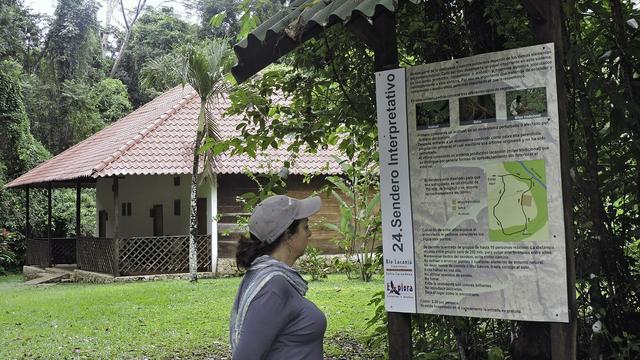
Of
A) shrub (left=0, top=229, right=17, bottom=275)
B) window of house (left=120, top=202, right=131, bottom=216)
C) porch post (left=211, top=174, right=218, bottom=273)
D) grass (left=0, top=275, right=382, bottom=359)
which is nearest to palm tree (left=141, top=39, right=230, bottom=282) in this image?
porch post (left=211, top=174, right=218, bottom=273)

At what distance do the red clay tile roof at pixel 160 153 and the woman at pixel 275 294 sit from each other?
550 inches

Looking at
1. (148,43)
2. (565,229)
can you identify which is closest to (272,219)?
(565,229)

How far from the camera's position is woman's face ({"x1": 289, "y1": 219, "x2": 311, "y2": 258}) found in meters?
3.00

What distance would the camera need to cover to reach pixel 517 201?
3.52 m

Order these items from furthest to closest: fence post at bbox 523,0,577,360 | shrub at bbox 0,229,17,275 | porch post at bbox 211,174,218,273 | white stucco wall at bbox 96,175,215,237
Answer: shrub at bbox 0,229,17,275
white stucco wall at bbox 96,175,215,237
porch post at bbox 211,174,218,273
fence post at bbox 523,0,577,360

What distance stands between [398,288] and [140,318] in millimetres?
8374

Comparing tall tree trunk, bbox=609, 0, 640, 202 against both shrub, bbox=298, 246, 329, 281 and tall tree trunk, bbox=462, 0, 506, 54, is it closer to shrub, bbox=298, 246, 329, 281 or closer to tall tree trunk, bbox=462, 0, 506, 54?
tall tree trunk, bbox=462, 0, 506, 54

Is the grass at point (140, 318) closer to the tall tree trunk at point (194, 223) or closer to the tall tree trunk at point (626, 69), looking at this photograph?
the tall tree trunk at point (194, 223)

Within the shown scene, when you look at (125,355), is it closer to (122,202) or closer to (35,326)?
(35,326)

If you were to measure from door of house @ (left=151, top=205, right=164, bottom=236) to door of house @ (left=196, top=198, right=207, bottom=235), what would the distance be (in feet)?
7.19

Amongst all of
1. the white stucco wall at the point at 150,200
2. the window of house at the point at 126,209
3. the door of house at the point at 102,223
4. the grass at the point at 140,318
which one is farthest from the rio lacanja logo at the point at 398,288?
the door of house at the point at 102,223

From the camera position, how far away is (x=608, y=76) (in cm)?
429

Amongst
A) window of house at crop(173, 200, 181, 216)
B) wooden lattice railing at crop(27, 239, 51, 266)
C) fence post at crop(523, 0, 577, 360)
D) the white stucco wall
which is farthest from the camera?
wooden lattice railing at crop(27, 239, 51, 266)

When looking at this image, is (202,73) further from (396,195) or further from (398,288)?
(398,288)
